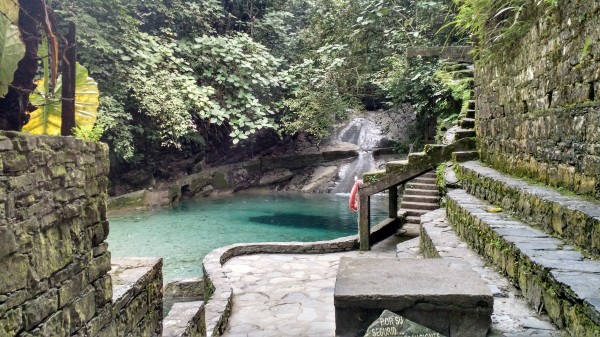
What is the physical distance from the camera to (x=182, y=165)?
18375 mm

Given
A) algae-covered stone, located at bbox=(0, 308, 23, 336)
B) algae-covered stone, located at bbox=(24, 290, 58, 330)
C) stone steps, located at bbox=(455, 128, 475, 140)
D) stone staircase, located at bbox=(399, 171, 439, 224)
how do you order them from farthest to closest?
stone staircase, located at bbox=(399, 171, 439, 224)
stone steps, located at bbox=(455, 128, 475, 140)
algae-covered stone, located at bbox=(24, 290, 58, 330)
algae-covered stone, located at bbox=(0, 308, 23, 336)

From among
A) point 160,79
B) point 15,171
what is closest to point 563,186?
point 15,171

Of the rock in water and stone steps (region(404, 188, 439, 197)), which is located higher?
the rock in water

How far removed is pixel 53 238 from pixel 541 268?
297 centimetres

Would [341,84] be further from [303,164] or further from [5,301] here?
[5,301]

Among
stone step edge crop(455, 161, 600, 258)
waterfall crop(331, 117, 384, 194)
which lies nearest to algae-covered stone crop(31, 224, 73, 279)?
stone step edge crop(455, 161, 600, 258)

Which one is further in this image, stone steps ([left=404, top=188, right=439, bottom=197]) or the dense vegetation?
the dense vegetation

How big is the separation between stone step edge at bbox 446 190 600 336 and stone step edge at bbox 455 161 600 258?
0.10 m

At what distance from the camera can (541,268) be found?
279 centimetres

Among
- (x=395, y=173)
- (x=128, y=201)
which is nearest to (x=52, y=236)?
(x=395, y=173)

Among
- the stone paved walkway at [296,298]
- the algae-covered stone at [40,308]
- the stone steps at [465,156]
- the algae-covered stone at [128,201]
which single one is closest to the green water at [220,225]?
the algae-covered stone at [128,201]

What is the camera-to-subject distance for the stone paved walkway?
9.59 ft

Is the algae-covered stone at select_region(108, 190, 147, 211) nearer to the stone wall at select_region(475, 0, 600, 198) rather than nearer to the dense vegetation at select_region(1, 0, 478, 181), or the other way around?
the dense vegetation at select_region(1, 0, 478, 181)

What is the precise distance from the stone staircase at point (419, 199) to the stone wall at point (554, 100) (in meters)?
4.78
